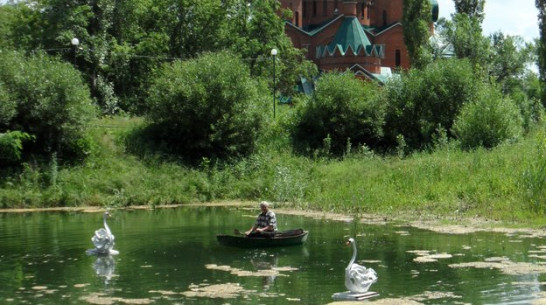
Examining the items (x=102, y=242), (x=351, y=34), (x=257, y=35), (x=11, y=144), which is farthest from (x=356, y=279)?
(x=351, y=34)

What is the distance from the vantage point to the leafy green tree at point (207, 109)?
135 ft

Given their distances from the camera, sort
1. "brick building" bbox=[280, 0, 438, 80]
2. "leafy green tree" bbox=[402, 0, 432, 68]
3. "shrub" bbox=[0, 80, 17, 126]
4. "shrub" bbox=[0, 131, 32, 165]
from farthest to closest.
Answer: "brick building" bbox=[280, 0, 438, 80], "leafy green tree" bbox=[402, 0, 432, 68], "shrub" bbox=[0, 80, 17, 126], "shrub" bbox=[0, 131, 32, 165]

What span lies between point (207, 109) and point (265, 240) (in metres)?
19.8

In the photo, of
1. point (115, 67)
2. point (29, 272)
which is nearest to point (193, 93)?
point (115, 67)

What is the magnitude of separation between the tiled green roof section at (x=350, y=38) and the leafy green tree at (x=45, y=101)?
3475cm

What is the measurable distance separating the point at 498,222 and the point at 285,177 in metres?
12.4

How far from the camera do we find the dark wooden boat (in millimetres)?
22000

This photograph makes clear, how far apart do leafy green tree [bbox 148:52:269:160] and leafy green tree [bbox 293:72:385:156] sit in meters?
3.78

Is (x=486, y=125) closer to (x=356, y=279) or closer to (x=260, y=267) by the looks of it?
(x=260, y=267)

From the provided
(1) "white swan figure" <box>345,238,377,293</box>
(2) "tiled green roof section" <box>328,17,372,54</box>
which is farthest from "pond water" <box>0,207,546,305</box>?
(2) "tiled green roof section" <box>328,17,372,54</box>

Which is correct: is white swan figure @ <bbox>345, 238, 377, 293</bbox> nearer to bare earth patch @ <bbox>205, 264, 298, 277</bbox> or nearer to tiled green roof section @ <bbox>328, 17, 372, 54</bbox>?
bare earth patch @ <bbox>205, 264, 298, 277</bbox>

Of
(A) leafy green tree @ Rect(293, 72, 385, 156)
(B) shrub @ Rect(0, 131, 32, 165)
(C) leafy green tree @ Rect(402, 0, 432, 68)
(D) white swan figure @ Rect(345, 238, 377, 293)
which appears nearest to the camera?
(D) white swan figure @ Rect(345, 238, 377, 293)

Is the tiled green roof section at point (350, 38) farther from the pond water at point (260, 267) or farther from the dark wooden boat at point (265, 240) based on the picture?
the dark wooden boat at point (265, 240)

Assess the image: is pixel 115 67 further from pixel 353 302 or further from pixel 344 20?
pixel 353 302
